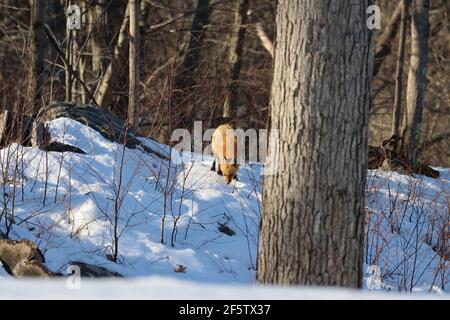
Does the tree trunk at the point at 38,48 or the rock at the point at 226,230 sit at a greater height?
the tree trunk at the point at 38,48

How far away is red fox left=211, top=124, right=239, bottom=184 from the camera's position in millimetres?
8633

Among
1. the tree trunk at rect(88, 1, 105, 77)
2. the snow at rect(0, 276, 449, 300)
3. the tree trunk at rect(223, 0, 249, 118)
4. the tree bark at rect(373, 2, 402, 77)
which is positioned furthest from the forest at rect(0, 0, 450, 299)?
the tree bark at rect(373, 2, 402, 77)

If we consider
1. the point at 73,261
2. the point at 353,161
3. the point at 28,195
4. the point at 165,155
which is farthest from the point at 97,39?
the point at 353,161

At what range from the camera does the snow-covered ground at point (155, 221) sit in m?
6.90

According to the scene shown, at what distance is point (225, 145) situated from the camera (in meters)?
8.66

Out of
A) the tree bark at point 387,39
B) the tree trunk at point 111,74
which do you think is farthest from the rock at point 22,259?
the tree bark at point 387,39

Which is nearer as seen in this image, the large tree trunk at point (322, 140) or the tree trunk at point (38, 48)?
the large tree trunk at point (322, 140)

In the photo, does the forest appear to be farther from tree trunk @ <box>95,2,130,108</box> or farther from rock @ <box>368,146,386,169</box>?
tree trunk @ <box>95,2,130,108</box>

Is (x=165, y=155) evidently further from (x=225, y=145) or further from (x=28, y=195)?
(x=28, y=195)

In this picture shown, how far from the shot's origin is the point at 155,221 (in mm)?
7602

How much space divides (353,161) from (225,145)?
3682 millimetres

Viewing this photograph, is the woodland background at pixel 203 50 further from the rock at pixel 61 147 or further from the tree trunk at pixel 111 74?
the rock at pixel 61 147

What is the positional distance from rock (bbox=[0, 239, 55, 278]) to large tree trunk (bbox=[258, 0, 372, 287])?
1993 millimetres

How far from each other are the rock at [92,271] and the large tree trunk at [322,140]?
1834 millimetres
